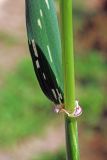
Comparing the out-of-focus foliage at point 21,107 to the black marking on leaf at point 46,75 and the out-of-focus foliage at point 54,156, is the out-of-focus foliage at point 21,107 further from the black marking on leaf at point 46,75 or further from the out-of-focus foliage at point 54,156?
the black marking on leaf at point 46,75

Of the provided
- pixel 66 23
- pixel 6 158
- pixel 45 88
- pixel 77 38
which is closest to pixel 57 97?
pixel 45 88

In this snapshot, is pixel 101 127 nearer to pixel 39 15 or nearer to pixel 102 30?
pixel 102 30

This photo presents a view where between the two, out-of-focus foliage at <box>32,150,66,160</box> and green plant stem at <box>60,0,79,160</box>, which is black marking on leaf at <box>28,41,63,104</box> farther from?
out-of-focus foliage at <box>32,150,66,160</box>

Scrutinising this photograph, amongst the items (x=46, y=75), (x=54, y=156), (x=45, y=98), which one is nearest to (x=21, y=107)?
(x=45, y=98)

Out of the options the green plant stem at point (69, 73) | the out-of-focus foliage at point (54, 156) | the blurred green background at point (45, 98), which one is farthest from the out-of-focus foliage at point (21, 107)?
the green plant stem at point (69, 73)

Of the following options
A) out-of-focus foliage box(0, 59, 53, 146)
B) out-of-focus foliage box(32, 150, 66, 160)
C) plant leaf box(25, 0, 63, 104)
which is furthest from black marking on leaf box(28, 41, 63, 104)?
out-of-focus foliage box(0, 59, 53, 146)

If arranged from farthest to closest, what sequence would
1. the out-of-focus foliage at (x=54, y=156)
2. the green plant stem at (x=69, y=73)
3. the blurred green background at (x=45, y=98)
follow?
1. the blurred green background at (x=45, y=98)
2. the out-of-focus foliage at (x=54, y=156)
3. the green plant stem at (x=69, y=73)
